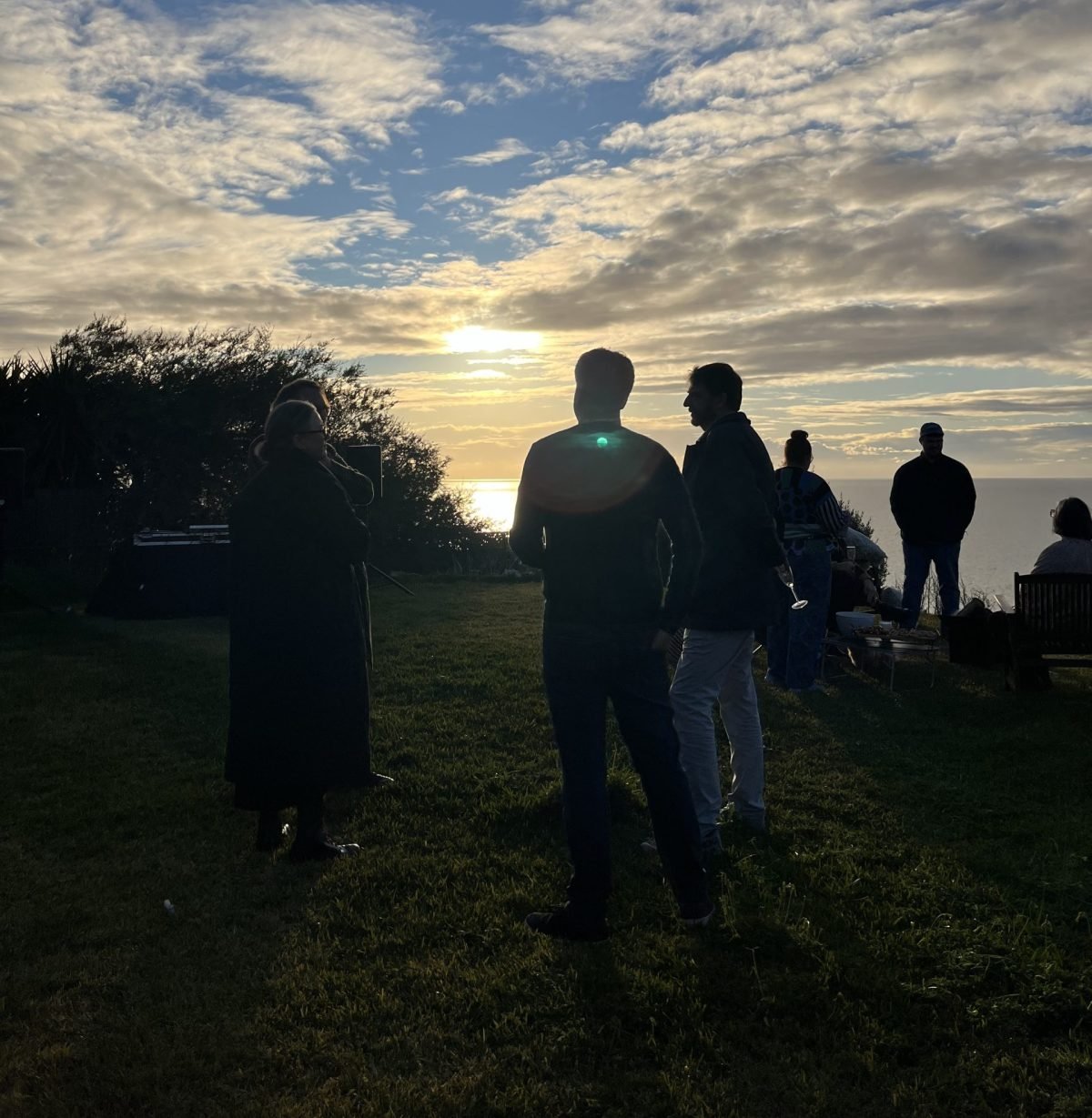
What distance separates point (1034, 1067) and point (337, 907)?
2.54m

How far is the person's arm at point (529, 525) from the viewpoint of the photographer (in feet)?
12.8

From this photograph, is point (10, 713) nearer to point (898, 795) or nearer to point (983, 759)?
point (898, 795)

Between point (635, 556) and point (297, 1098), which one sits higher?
point (635, 556)

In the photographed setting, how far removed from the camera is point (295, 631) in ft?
15.9

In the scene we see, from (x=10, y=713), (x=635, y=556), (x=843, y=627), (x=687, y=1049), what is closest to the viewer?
(x=687, y=1049)

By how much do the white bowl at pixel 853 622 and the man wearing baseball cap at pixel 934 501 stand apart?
1.40m

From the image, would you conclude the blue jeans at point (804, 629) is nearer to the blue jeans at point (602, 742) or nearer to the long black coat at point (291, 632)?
the long black coat at point (291, 632)

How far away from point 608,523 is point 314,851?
2212 mm

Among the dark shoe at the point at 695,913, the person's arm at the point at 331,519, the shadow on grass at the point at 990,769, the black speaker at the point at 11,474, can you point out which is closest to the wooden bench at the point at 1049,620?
the shadow on grass at the point at 990,769

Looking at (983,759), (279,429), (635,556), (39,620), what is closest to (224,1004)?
(635,556)

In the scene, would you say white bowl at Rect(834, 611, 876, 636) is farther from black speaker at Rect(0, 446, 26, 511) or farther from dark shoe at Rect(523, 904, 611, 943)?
black speaker at Rect(0, 446, 26, 511)

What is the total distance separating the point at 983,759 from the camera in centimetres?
678

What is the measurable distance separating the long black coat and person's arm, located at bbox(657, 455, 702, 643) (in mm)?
1572

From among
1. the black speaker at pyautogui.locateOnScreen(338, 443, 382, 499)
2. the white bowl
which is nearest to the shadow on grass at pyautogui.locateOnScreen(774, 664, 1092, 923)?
the white bowl
